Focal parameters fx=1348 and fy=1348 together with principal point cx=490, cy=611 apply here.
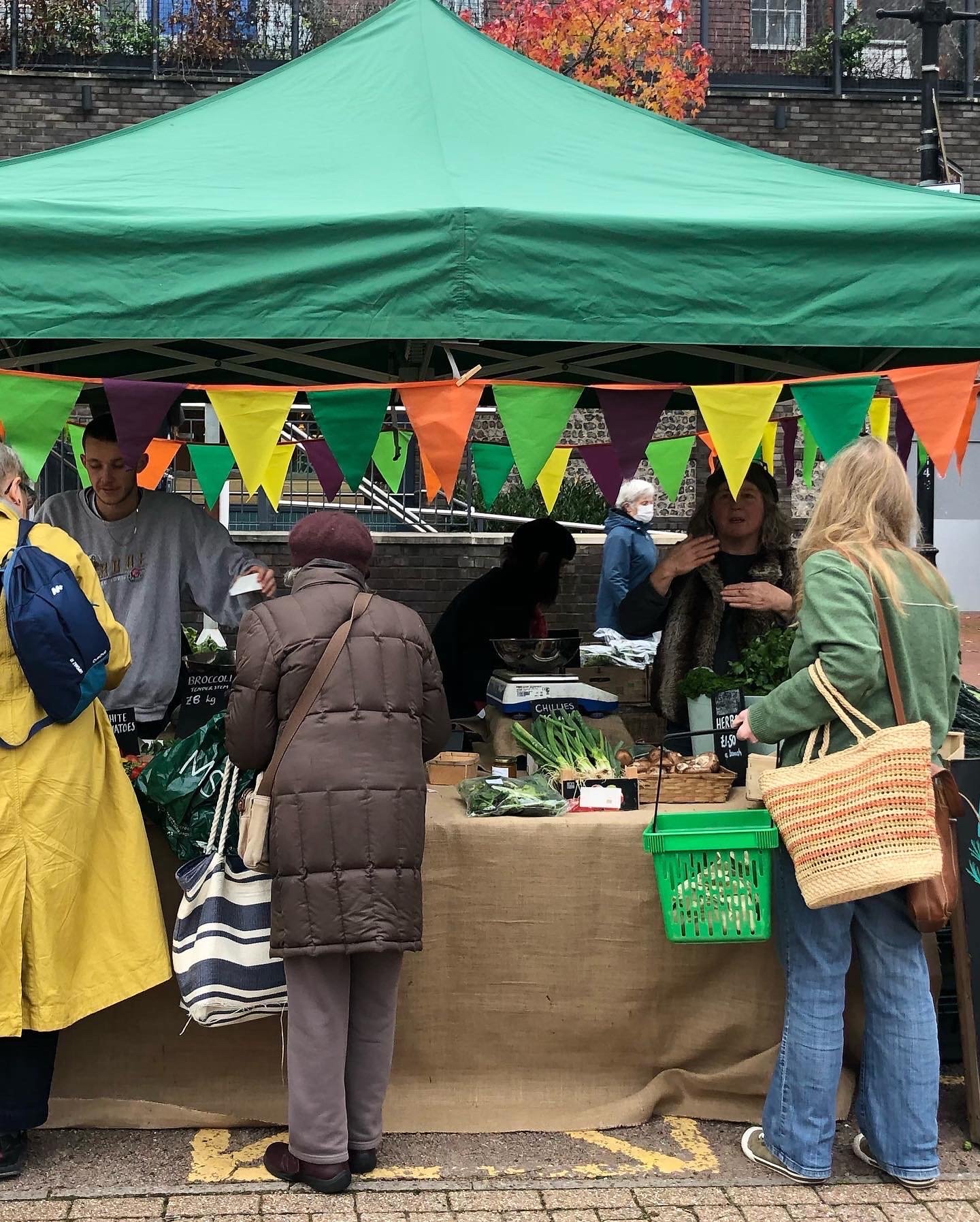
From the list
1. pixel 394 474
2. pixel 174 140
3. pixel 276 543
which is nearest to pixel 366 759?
pixel 174 140

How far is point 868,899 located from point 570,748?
1.17m

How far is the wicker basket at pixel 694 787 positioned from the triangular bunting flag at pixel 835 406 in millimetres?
1067

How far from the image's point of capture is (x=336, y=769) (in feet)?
11.1

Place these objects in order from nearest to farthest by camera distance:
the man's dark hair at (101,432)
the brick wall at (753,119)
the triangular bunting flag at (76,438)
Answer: the man's dark hair at (101,432) < the triangular bunting flag at (76,438) < the brick wall at (753,119)

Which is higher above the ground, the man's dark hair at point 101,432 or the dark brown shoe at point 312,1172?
the man's dark hair at point 101,432

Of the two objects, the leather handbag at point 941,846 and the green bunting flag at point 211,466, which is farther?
the green bunting flag at point 211,466

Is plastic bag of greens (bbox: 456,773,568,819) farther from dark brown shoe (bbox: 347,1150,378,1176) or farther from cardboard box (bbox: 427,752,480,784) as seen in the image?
dark brown shoe (bbox: 347,1150,378,1176)

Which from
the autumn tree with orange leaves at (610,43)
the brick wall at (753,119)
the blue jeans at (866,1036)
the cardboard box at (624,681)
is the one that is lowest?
the blue jeans at (866,1036)

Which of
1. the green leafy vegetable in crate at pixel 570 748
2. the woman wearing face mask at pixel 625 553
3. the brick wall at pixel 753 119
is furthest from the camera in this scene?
the brick wall at pixel 753 119

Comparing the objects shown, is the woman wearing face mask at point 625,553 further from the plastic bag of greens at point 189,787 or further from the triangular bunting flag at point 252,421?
the plastic bag of greens at point 189,787

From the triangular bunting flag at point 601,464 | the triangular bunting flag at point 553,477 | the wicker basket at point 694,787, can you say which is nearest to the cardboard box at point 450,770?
the wicker basket at point 694,787

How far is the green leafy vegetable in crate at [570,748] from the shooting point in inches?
170

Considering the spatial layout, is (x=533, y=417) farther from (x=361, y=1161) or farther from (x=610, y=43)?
(x=610, y=43)

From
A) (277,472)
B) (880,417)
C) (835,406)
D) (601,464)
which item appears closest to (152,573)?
(277,472)
